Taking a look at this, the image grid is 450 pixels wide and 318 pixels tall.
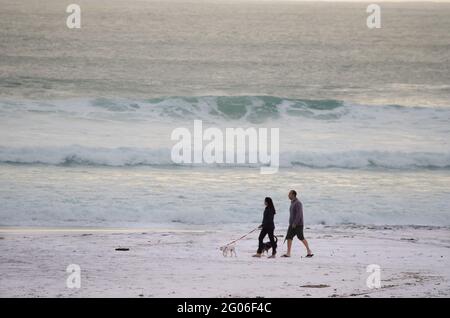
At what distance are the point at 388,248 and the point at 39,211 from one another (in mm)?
7991

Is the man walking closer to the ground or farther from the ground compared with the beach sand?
farther from the ground

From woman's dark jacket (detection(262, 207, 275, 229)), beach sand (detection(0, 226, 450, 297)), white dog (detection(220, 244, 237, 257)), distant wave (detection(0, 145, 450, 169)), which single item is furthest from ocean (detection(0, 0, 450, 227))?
woman's dark jacket (detection(262, 207, 275, 229))

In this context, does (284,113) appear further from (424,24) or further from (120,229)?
(424,24)

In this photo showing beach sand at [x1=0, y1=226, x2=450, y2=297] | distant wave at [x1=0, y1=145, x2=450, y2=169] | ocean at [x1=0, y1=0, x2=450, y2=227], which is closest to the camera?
beach sand at [x1=0, y1=226, x2=450, y2=297]

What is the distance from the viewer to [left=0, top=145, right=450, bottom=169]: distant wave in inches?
1062

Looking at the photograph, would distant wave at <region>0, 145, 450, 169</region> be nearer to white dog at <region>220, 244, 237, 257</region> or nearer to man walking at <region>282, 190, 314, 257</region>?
white dog at <region>220, 244, 237, 257</region>

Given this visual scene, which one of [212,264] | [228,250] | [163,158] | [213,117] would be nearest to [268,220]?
[228,250]

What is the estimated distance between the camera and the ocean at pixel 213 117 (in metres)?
21.0

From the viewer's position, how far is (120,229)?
736 inches

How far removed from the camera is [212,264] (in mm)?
14961

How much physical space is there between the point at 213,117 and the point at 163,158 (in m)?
9.91

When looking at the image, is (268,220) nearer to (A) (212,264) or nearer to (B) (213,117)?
(A) (212,264)

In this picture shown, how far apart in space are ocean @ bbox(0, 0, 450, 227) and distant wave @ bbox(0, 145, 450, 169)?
66 mm

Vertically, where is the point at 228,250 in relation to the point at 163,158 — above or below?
below
